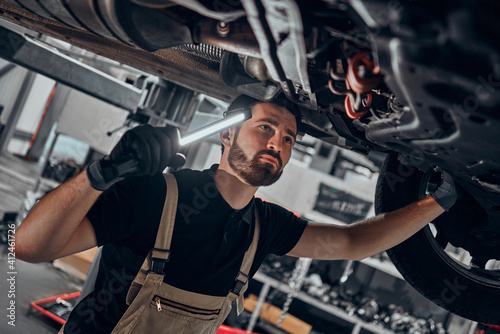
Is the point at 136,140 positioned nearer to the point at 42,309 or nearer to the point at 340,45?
the point at 340,45

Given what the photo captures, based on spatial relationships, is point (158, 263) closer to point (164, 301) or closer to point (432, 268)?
point (164, 301)

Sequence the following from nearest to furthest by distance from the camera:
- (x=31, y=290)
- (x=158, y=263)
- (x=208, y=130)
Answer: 1. (x=208, y=130)
2. (x=158, y=263)
3. (x=31, y=290)

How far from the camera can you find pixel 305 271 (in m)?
3.62

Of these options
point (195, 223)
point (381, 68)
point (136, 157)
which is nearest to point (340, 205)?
point (195, 223)

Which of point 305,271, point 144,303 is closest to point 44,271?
point 305,271

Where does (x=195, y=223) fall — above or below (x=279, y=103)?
below

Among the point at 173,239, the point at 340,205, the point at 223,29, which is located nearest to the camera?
the point at 223,29

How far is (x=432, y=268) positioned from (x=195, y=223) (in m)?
1.02

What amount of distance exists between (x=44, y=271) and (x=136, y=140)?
11.4 feet

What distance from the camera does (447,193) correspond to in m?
1.28

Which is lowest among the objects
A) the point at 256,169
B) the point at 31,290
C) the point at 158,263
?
the point at 31,290

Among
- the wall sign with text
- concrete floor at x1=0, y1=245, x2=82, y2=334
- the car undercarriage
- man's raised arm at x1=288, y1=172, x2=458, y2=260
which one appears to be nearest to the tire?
the car undercarriage

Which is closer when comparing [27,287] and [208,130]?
[208,130]

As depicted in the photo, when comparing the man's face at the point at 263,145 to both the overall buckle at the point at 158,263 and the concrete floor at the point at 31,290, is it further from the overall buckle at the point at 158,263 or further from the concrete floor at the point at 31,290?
the concrete floor at the point at 31,290
